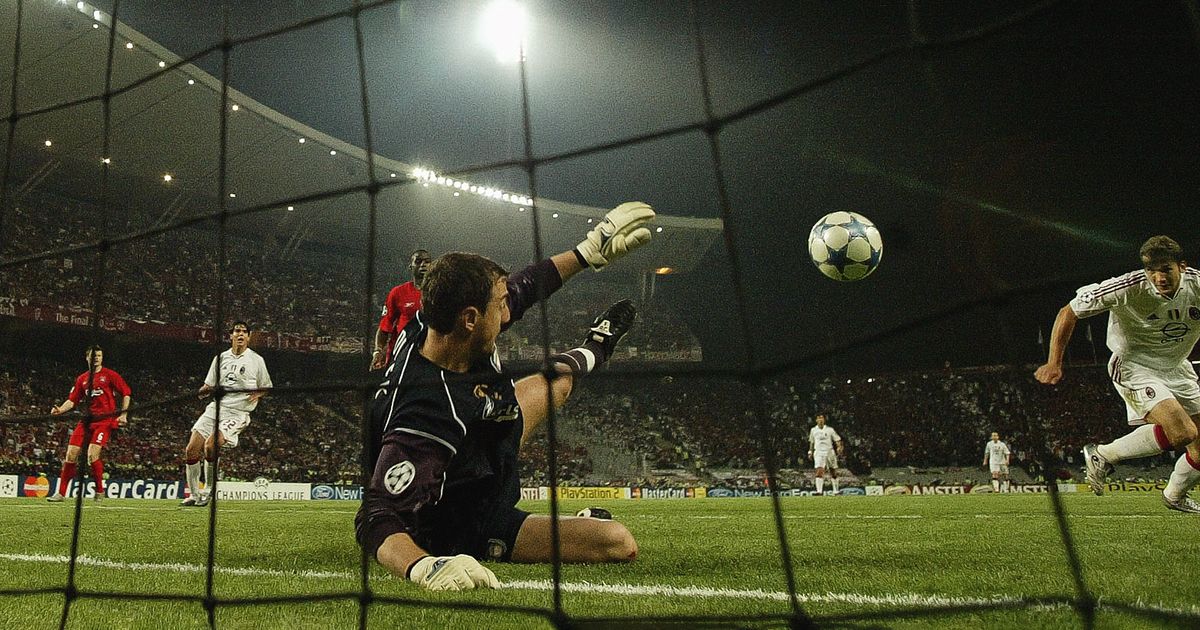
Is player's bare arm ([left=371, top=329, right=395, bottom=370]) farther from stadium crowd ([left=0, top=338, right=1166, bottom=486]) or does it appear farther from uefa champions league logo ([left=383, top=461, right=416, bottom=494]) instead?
stadium crowd ([left=0, top=338, right=1166, bottom=486])

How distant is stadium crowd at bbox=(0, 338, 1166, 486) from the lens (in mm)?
18938

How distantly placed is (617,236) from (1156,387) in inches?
158

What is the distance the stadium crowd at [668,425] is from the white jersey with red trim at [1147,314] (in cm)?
1499

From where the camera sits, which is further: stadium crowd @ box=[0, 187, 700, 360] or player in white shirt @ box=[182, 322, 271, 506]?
stadium crowd @ box=[0, 187, 700, 360]

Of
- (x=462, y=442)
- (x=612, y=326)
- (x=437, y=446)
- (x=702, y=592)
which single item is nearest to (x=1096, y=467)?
(x=612, y=326)

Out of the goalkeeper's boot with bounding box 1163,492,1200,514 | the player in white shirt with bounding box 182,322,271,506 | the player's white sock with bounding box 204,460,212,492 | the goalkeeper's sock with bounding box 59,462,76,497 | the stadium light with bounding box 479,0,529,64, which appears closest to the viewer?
the goalkeeper's boot with bounding box 1163,492,1200,514

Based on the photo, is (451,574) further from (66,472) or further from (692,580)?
(66,472)

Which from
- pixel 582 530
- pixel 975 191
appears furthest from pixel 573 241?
pixel 582 530

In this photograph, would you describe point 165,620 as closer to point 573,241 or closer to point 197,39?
point 197,39

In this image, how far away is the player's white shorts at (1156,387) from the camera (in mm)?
5379

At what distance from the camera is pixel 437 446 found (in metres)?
3.04

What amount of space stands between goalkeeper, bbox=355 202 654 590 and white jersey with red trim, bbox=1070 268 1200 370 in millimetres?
3386

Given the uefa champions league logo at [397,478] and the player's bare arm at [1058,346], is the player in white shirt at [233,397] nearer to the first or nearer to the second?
the uefa champions league logo at [397,478]

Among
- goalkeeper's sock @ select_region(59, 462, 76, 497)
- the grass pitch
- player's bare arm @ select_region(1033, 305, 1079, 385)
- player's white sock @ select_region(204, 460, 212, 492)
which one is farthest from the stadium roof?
player's bare arm @ select_region(1033, 305, 1079, 385)
